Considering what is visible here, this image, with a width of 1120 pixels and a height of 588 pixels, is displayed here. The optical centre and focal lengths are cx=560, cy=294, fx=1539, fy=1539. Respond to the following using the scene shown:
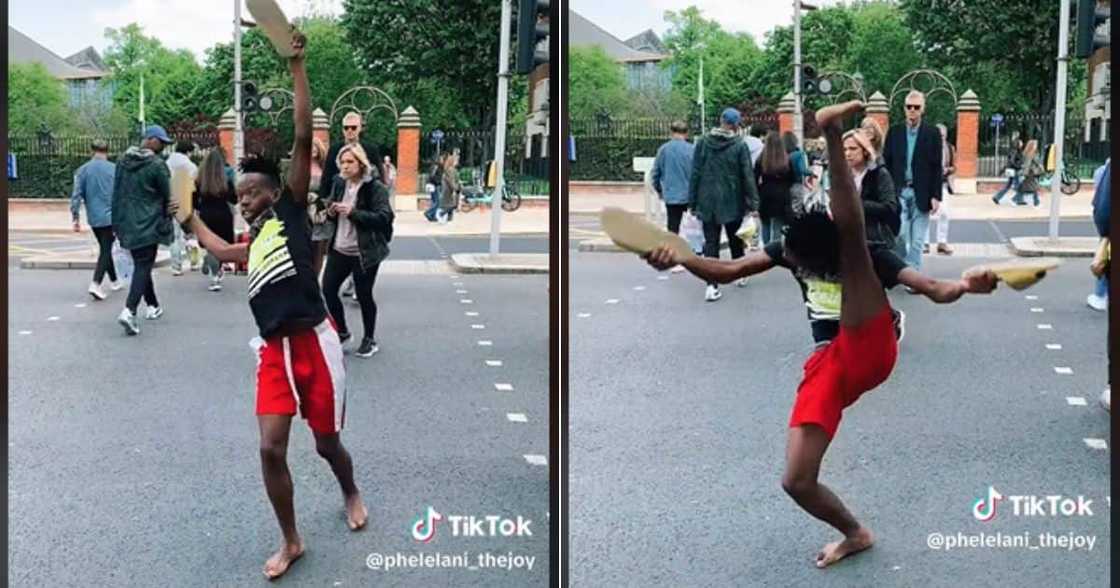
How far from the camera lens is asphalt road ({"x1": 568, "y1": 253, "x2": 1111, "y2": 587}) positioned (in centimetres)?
388

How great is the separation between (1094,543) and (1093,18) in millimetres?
1322

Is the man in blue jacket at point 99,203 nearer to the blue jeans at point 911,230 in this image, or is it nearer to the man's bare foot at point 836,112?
the man's bare foot at point 836,112

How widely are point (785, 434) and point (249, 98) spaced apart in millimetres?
1626

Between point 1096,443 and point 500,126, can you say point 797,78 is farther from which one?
point 1096,443

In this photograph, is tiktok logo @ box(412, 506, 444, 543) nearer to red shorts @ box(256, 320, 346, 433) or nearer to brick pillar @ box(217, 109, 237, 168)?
red shorts @ box(256, 320, 346, 433)

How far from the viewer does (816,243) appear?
12.7 ft

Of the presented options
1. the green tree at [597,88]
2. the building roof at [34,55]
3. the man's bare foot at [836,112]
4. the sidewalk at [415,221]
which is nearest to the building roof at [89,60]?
the building roof at [34,55]

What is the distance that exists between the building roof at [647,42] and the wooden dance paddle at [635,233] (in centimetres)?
43

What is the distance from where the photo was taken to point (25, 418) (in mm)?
3971

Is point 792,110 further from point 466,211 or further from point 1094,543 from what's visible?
point 1094,543

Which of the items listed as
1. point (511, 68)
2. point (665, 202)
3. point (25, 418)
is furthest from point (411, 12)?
point (25, 418)

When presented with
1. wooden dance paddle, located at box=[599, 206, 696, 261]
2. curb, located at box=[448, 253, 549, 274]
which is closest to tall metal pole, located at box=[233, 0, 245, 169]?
curb, located at box=[448, 253, 549, 274]

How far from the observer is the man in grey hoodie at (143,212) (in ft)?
13.5

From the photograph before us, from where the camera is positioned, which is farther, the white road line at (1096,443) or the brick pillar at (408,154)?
the brick pillar at (408,154)
